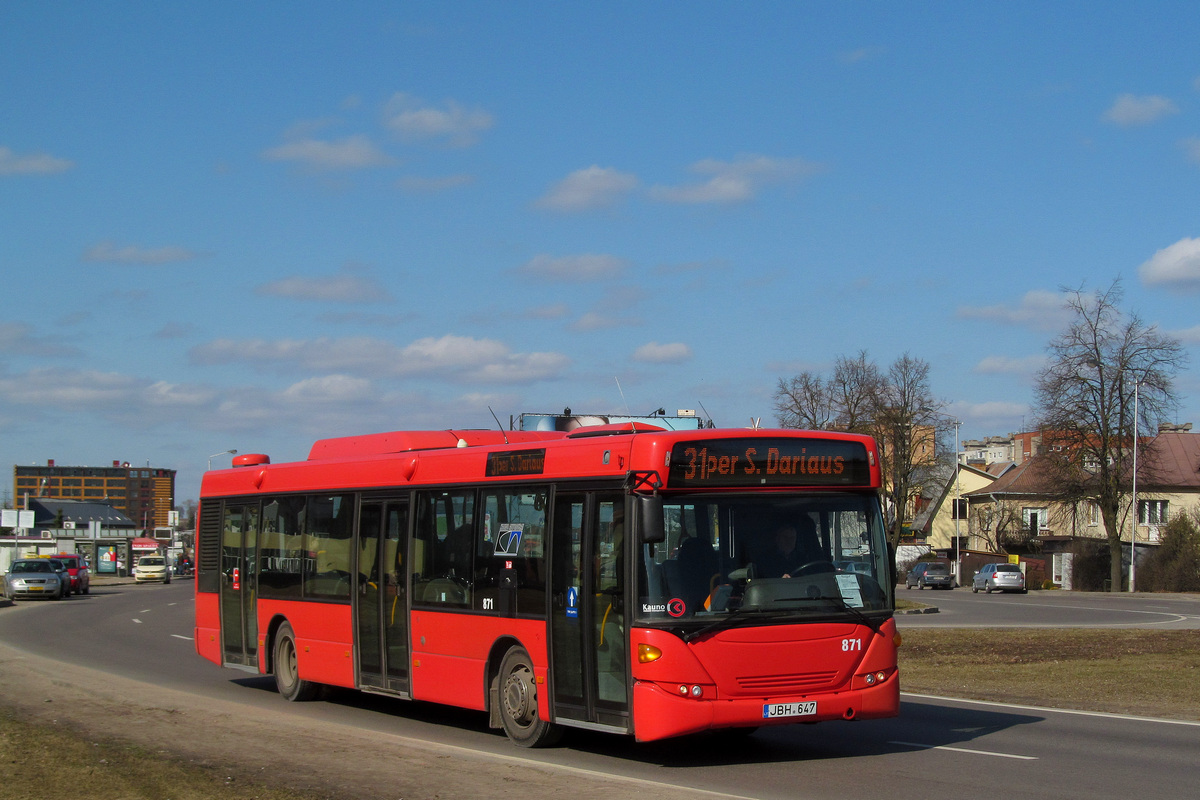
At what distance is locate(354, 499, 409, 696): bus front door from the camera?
44.6 ft

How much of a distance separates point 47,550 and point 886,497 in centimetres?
5965

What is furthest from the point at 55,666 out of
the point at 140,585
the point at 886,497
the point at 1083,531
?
the point at 1083,531

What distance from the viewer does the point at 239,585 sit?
17.3m

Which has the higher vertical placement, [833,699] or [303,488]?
[303,488]

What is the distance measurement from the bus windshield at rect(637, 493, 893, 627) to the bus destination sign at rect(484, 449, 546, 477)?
1803mm

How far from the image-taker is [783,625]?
1043cm

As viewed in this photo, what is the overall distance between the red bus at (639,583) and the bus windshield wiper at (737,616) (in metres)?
0.01

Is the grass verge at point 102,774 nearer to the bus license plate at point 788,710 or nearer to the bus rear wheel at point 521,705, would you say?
the bus rear wheel at point 521,705

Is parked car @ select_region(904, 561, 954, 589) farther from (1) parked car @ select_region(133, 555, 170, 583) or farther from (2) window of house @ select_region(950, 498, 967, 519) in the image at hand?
(1) parked car @ select_region(133, 555, 170, 583)

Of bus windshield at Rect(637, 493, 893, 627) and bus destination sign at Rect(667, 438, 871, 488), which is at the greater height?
bus destination sign at Rect(667, 438, 871, 488)

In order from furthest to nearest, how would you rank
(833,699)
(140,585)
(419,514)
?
(140,585), (419,514), (833,699)

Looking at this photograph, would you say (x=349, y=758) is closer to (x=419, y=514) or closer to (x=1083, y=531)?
(x=419, y=514)

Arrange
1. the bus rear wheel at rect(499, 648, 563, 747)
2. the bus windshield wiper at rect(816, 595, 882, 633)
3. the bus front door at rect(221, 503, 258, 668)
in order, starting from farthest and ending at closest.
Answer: the bus front door at rect(221, 503, 258, 668) → the bus rear wheel at rect(499, 648, 563, 747) → the bus windshield wiper at rect(816, 595, 882, 633)

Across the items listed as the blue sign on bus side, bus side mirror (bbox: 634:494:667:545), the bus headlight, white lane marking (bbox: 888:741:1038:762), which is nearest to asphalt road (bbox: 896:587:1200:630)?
white lane marking (bbox: 888:741:1038:762)
